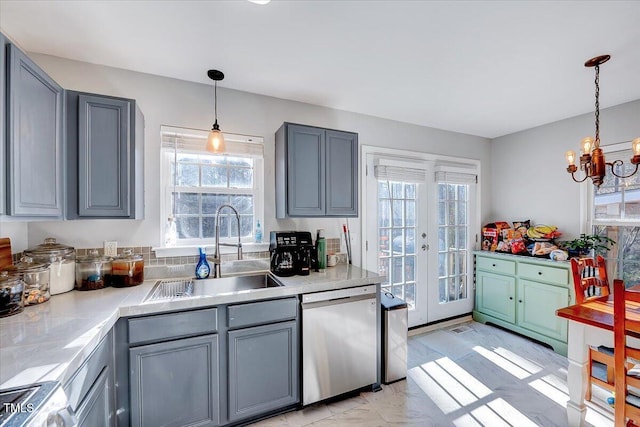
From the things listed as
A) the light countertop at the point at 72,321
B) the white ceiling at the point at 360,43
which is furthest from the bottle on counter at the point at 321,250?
the white ceiling at the point at 360,43

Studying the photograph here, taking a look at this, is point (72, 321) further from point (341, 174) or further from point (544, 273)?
point (544, 273)

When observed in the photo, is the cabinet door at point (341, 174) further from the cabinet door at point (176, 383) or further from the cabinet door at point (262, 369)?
the cabinet door at point (176, 383)

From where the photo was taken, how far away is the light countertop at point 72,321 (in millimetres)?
960

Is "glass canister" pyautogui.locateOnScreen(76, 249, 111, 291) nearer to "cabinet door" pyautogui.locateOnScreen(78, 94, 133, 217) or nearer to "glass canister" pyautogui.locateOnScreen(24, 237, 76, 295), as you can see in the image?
"glass canister" pyautogui.locateOnScreen(24, 237, 76, 295)

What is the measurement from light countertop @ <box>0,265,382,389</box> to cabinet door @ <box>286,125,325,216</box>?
0.60 metres

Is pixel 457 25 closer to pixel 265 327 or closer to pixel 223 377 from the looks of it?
pixel 265 327

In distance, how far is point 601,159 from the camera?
2.03 metres

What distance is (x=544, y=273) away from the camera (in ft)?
9.49

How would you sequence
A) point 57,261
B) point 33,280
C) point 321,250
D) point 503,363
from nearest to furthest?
point 33,280 → point 57,261 → point 321,250 → point 503,363

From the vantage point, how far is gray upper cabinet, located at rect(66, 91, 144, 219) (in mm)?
1714

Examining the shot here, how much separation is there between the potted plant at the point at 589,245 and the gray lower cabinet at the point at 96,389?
3988 mm

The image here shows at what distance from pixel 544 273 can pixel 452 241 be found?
0.98 metres

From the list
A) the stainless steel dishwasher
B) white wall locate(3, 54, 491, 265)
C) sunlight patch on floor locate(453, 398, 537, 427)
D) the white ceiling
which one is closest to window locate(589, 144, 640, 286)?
the white ceiling

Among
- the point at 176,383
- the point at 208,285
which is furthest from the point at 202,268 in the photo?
the point at 176,383
